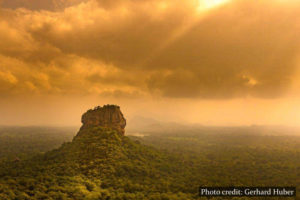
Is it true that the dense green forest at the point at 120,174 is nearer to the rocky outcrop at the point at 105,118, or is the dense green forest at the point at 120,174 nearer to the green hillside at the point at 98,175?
the green hillside at the point at 98,175

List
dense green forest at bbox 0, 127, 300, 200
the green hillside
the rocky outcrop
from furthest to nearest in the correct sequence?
the rocky outcrop
dense green forest at bbox 0, 127, 300, 200
the green hillside

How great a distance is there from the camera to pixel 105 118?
86.6 m

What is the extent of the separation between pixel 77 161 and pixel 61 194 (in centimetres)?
1883

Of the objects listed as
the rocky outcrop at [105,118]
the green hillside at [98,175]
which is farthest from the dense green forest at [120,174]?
the rocky outcrop at [105,118]

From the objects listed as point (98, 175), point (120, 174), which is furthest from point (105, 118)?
point (98, 175)

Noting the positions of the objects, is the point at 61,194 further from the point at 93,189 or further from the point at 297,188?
the point at 297,188

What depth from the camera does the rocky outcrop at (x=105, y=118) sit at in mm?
86250

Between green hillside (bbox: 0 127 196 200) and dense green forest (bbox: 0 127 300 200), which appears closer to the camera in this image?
green hillside (bbox: 0 127 196 200)

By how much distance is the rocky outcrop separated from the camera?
86250 mm

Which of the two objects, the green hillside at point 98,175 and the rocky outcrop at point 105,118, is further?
the rocky outcrop at point 105,118

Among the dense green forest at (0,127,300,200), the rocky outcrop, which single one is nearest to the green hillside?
the dense green forest at (0,127,300,200)

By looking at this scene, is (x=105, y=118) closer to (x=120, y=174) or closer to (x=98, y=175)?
(x=120, y=174)

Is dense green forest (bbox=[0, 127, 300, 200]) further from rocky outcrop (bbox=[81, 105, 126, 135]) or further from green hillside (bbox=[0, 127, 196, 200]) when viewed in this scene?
rocky outcrop (bbox=[81, 105, 126, 135])

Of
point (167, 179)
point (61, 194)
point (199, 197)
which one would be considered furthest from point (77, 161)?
point (199, 197)
